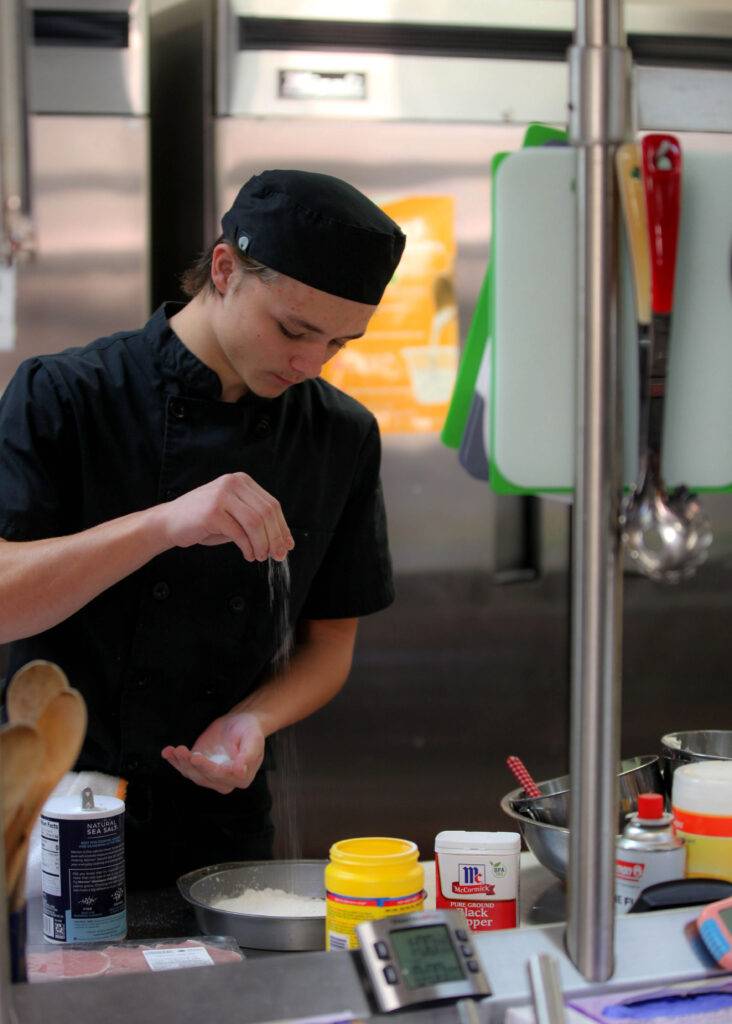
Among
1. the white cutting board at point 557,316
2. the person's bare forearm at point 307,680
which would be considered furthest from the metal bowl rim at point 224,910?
the white cutting board at point 557,316

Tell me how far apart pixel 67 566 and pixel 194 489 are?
168 millimetres

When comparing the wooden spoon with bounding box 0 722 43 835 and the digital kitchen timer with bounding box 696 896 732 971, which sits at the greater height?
the wooden spoon with bounding box 0 722 43 835

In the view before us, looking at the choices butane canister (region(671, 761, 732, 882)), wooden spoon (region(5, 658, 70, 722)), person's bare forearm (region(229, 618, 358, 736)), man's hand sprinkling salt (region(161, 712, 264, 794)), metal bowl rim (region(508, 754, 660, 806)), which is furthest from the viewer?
person's bare forearm (region(229, 618, 358, 736))

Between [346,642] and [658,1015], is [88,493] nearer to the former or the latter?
[346,642]

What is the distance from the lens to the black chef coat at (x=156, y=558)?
57.9 inches

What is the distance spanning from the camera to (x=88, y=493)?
58.3 inches

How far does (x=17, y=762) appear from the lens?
841mm

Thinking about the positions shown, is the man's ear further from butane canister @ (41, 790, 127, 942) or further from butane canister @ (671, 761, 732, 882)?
butane canister @ (671, 761, 732, 882)

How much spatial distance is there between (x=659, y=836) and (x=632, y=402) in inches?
18.1

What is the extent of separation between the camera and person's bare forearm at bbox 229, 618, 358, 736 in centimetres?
156

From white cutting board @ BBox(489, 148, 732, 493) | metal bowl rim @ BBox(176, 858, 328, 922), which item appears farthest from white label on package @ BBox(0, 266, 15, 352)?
white cutting board @ BBox(489, 148, 732, 493)

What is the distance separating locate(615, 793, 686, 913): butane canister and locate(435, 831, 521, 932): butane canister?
0.30 ft

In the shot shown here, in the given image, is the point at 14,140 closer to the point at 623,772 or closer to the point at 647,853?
the point at 647,853

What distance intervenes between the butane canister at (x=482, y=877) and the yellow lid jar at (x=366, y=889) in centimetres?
9
